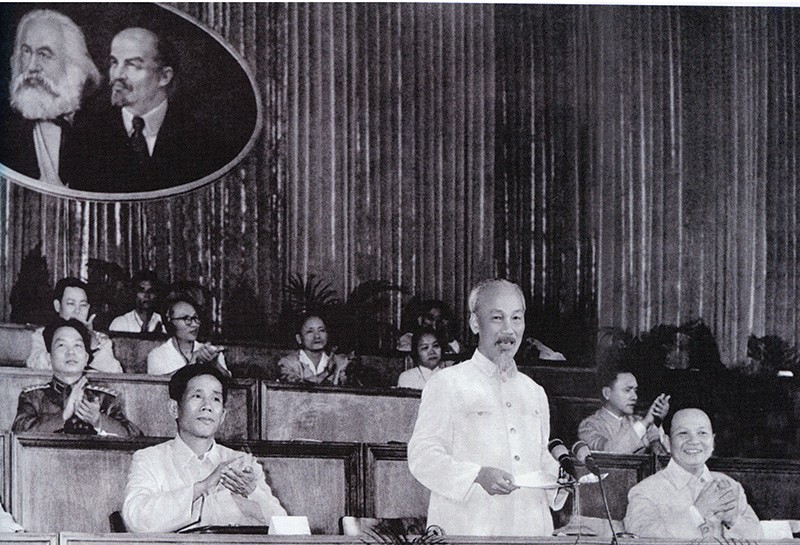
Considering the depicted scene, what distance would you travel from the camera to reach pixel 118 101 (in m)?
6.43

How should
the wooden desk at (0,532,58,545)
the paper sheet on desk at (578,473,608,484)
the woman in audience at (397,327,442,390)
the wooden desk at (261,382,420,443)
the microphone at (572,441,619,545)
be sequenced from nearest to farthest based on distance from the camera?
the wooden desk at (0,532,58,545) < the microphone at (572,441,619,545) < the paper sheet on desk at (578,473,608,484) < the wooden desk at (261,382,420,443) < the woman in audience at (397,327,442,390)

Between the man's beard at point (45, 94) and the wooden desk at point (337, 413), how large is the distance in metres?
1.57

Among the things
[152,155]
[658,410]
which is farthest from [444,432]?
[152,155]

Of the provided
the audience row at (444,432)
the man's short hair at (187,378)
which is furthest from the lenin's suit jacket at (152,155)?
the man's short hair at (187,378)

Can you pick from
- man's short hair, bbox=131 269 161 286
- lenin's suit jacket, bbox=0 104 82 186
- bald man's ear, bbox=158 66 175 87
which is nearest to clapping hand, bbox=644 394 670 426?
man's short hair, bbox=131 269 161 286

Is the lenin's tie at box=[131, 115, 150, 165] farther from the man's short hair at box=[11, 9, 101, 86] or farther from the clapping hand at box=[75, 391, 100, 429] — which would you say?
the clapping hand at box=[75, 391, 100, 429]

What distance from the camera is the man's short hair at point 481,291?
6434mm

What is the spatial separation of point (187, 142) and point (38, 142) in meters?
0.67

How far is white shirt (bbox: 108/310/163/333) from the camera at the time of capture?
6.23 m

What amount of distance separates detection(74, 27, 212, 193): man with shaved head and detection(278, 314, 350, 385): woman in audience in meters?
0.90

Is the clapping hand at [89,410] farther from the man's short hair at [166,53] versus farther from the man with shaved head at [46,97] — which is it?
the man's short hair at [166,53]

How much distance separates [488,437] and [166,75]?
7.34ft

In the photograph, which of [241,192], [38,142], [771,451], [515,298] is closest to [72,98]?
[38,142]

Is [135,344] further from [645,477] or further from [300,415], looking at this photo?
[645,477]
